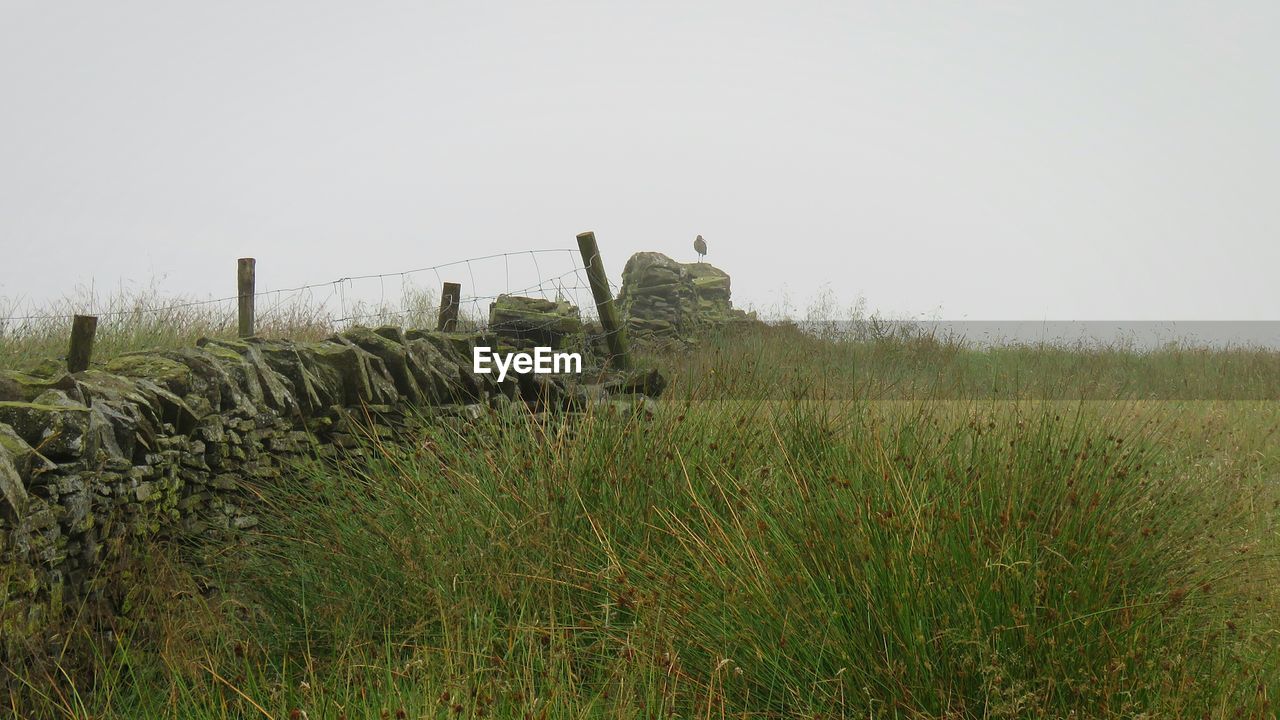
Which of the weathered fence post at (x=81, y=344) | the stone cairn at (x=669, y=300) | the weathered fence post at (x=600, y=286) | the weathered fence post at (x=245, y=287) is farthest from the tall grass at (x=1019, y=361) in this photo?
the weathered fence post at (x=81, y=344)

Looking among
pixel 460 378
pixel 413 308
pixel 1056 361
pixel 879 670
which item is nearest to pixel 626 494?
pixel 879 670

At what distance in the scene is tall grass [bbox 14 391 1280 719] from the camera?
2.99m

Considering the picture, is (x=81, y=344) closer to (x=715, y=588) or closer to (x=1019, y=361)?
(x=715, y=588)

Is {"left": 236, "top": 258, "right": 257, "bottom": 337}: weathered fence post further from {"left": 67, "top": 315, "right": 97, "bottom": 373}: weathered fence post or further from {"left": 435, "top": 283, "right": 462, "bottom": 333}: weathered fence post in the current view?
{"left": 67, "top": 315, "right": 97, "bottom": 373}: weathered fence post

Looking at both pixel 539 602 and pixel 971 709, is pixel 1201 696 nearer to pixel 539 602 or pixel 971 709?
pixel 971 709

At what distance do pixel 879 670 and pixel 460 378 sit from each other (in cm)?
513

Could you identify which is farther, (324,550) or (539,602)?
(324,550)

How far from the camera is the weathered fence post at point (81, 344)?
225 inches

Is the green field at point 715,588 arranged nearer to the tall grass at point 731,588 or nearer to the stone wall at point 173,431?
the tall grass at point 731,588

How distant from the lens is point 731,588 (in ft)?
11.1

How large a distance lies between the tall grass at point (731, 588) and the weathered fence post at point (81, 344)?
1484mm

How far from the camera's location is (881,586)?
3.05 meters

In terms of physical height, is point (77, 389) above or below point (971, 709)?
above

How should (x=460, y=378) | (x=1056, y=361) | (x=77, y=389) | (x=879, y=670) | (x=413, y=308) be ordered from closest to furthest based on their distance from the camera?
1. (x=879, y=670)
2. (x=77, y=389)
3. (x=460, y=378)
4. (x=413, y=308)
5. (x=1056, y=361)
